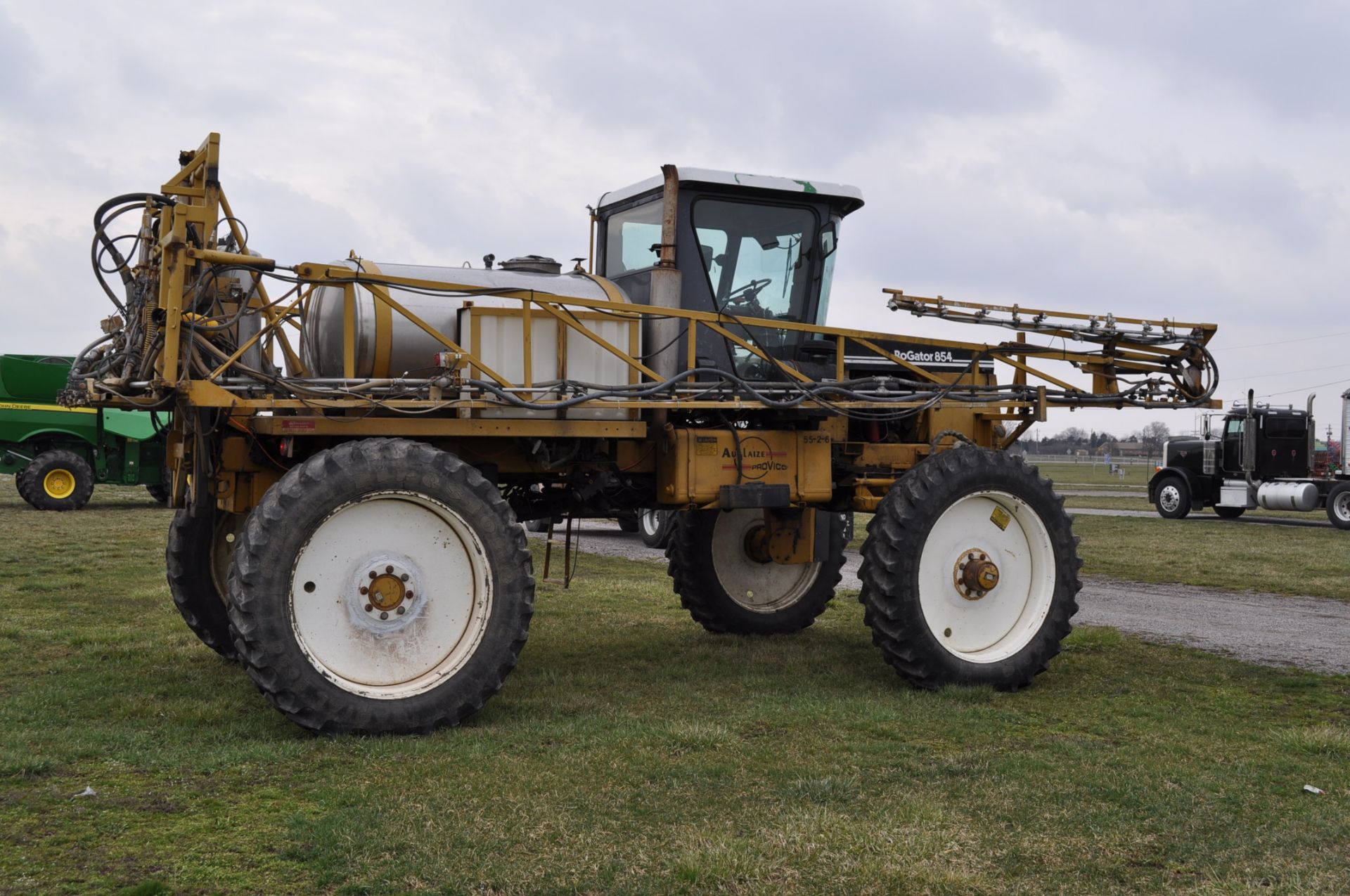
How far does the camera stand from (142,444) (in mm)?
22375

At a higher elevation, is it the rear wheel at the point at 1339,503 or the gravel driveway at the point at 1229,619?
the rear wheel at the point at 1339,503

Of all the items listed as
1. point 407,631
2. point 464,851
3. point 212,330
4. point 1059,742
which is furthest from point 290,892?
point 1059,742

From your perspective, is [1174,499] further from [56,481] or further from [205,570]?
[205,570]

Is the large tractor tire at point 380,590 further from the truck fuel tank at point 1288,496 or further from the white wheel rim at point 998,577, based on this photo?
the truck fuel tank at point 1288,496

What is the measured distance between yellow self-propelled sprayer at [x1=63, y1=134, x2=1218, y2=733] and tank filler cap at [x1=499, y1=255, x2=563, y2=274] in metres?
0.03

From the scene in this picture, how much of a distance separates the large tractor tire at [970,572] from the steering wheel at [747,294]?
5.26 feet

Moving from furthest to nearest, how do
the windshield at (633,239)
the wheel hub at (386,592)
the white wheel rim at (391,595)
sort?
1. the windshield at (633,239)
2. the wheel hub at (386,592)
3. the white wheel rim at (391,595)

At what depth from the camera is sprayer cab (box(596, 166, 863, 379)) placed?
7.92m

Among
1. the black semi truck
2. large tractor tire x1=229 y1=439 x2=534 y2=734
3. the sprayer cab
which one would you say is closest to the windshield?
the sprayer cab

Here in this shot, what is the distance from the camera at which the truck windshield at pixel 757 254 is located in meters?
8.11

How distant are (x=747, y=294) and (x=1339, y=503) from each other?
784 inches

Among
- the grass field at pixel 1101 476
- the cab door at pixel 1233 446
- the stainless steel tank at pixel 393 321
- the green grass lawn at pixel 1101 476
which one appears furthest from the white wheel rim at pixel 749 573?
the grass field at pixel 1101 476

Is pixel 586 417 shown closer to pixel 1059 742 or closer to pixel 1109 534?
pixel 1059 742

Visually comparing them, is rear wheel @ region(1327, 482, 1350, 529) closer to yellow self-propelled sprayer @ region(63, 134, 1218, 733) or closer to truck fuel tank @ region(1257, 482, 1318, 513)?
truck fuel tank @ region(1257, 482, 1318, 513)
